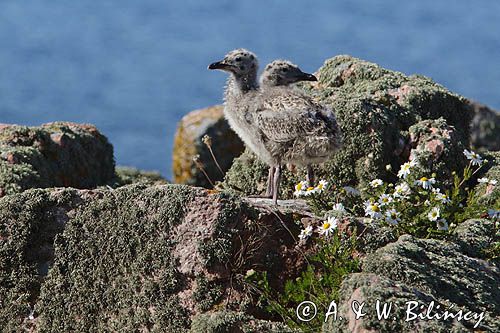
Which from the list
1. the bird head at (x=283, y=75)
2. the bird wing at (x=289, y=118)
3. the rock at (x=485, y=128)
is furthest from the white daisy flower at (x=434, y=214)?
the rock at (x=485, y=128)

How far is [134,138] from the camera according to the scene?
221 feet

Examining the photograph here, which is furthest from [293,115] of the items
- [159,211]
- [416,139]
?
[159,211]

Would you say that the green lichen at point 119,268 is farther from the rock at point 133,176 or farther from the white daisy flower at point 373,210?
the rock at point 133,176

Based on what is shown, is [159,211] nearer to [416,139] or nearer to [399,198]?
[399,198]

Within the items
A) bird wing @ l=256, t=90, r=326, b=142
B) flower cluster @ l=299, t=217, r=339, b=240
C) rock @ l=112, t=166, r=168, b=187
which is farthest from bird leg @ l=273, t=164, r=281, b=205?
rock @ l=112, t=166, r=168, b=187

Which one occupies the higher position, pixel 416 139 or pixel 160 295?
pixel 416 139

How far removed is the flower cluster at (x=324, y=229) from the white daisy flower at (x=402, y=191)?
79 centimetres

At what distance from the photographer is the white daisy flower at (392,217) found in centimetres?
718

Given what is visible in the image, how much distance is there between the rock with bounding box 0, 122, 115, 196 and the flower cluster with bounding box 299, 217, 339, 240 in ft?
9.99

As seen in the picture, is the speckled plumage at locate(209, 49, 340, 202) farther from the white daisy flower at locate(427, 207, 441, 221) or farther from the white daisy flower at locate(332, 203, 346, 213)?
the white daisy flower at locate(427, 207, 441, 221)

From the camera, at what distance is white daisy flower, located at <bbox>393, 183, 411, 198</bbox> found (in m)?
7.51

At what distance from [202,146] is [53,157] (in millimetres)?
8073

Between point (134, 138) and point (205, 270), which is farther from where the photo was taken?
point (134, 138)

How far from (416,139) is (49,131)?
4.02m
